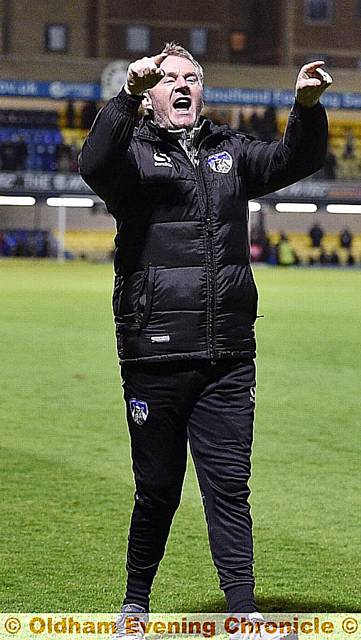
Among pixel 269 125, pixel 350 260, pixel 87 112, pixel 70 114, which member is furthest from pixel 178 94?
pixel 70 114

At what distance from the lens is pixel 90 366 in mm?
13133

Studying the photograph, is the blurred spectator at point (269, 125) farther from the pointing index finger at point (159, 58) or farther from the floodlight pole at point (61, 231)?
the pointing index finger at point (159, 58)

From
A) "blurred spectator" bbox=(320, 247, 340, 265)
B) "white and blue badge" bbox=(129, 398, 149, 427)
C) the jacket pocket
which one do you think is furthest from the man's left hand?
"blurred spectator" bbox=(320, 247, 340, 265)

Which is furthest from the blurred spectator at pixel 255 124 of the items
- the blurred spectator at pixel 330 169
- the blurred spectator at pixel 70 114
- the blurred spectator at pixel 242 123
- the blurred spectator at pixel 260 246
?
the blurred spectator at pixel 70 114

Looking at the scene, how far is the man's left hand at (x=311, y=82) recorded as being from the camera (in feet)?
13.4

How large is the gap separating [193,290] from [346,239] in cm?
3655

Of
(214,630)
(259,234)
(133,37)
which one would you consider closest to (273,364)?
(214,630)

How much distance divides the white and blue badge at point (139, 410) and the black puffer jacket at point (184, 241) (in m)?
0.15

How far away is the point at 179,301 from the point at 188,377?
9.8 inches

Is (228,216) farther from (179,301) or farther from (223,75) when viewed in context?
(223,75)

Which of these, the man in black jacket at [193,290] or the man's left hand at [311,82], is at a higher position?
the man's left hand at [311,82]

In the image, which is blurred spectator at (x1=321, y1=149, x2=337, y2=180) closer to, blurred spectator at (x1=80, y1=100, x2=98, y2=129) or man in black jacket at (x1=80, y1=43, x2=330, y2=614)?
blurred spectator at (x1=80, y1=100, x2=98, y2=129)

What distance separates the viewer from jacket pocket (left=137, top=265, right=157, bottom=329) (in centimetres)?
420

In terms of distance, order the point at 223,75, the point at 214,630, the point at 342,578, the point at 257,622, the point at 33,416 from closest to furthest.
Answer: the point at 257,622
the point at 214,630
the point at 342,578
the point at 33,416
the point at 223,75
